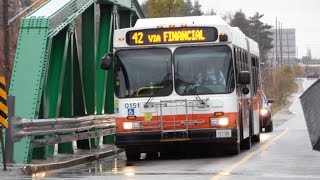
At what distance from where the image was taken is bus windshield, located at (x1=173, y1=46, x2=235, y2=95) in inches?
693

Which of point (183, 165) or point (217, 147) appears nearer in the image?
point (183, 165)

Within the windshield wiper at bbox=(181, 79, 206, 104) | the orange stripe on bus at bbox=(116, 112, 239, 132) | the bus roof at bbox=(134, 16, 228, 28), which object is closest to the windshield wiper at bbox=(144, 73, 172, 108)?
the orange stripe on bus at bbox=(116, 112, 239, 132)

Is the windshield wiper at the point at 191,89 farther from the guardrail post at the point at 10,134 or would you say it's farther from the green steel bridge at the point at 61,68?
the guardrail post at the point at 10,134

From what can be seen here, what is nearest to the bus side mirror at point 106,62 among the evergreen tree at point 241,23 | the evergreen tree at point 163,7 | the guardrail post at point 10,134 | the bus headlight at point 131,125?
the bus headlight at point 131,125

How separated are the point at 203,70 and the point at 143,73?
1429 millimetres

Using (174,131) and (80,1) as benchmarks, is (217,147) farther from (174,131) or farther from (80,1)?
(80,1)

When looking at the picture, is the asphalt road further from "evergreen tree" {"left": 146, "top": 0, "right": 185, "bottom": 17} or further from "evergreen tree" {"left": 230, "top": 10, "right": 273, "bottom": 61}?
"evergreen tree" {"left": 230, "top": 10, "right": 273, "bottom": 61}

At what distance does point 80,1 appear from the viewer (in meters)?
19.2

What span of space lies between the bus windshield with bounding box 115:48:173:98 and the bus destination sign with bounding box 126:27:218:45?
0.23 meters

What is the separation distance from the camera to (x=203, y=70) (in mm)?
17656

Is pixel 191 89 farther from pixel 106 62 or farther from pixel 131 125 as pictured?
pixel 106 62

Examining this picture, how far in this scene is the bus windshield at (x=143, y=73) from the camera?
17.7 metres

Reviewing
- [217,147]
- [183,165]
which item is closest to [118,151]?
A: [217,147]

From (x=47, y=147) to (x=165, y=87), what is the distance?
10.2 ft
